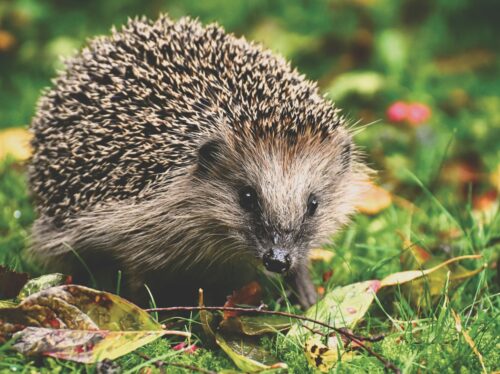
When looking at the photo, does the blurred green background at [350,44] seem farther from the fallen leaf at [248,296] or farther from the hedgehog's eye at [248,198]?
the fallen leaf at [248,296]

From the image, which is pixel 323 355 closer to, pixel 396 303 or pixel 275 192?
pixel 396 303

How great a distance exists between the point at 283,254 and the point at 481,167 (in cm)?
250

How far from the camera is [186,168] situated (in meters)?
3.01

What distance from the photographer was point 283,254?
269 cm

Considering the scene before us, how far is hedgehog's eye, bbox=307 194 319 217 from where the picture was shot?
2.99 meters

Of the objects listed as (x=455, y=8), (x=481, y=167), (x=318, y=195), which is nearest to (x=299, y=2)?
(x=455, y=8)

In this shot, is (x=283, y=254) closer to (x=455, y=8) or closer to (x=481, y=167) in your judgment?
(x=481, y=167)

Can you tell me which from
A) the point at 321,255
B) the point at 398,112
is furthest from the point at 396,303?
the point at 398,112

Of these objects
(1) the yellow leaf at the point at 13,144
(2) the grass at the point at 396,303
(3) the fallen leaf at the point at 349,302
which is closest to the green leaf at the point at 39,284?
(2) the grass at the point at 396,303

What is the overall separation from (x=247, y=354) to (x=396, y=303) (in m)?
0.65

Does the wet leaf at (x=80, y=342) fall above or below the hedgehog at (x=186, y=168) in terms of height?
below

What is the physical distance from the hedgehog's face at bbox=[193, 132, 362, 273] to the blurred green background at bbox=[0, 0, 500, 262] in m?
1.71

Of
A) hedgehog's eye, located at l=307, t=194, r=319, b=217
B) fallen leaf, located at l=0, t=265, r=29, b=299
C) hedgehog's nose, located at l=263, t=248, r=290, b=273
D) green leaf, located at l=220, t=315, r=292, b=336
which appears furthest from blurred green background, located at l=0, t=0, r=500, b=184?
fallen leaf, located at l=0, t=265, r=29, b=299

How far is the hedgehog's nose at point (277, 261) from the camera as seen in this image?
267cm
